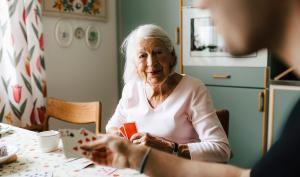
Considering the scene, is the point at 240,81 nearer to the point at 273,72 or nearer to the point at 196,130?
the point at 273,72

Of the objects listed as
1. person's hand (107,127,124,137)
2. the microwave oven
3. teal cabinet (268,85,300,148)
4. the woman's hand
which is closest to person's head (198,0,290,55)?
the woman's hand

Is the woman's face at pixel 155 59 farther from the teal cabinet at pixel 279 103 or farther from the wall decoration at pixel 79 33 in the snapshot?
the wall decoration at pixel 79 33

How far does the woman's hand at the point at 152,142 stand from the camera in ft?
4.09

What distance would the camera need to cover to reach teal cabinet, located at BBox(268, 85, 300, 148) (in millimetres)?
2287

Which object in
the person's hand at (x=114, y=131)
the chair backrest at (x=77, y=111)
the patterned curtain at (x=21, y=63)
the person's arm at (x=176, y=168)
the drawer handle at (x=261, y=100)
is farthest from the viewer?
the drawer handle at (x=261, y=100)

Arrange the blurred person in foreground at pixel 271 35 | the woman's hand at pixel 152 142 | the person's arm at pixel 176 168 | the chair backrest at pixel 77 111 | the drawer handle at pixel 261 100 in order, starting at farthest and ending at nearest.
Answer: the drawer handle at pixel 261 100 < the chair backrest at pixel 77 111 < the woman's hand at pixel 152 142 < the person's arm at pixel 176 168 < the blurred person in foreground at pixel 271 35

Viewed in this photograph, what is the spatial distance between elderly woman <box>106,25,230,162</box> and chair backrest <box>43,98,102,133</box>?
0.55 feet

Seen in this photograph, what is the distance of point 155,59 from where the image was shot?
1.56 meters

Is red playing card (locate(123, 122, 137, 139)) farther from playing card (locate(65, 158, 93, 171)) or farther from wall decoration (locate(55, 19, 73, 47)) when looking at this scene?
wall decoration (locate(55, 19, 73, 47))

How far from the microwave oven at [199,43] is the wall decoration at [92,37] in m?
0.87

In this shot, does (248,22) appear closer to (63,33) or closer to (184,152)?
(184,152)

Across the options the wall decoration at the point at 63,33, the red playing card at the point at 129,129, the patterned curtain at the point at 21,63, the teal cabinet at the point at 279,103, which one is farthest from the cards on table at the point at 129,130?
the wall decoration at the point at 63,33

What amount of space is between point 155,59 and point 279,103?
4.10 feet

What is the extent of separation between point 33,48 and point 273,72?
184cm
